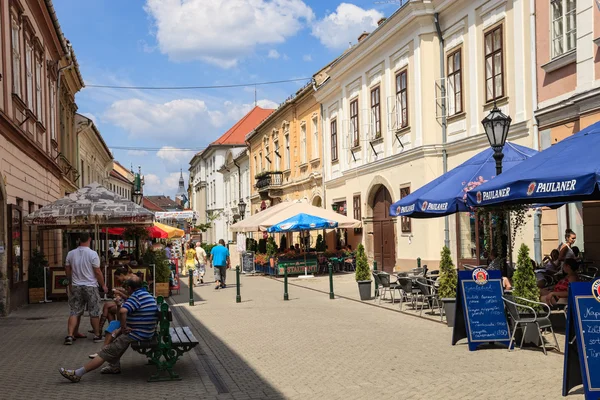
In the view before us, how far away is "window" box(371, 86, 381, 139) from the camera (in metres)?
26.8

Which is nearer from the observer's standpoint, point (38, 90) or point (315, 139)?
point (38, 90)

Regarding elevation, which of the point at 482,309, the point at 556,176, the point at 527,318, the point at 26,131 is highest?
the point at 26,131

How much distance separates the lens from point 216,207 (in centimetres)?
7419

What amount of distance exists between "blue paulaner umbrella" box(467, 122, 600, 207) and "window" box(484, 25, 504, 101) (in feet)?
28.3

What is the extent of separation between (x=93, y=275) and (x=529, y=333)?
674cm

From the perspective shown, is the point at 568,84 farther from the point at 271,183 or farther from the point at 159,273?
the point at 271,183

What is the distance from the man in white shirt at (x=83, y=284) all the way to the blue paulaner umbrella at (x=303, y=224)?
15.0 m

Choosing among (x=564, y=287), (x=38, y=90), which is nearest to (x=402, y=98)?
(x=38, y=90)

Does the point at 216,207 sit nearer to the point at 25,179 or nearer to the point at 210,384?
the point at 25,179

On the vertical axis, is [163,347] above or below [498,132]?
below

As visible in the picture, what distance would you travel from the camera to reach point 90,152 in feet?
139

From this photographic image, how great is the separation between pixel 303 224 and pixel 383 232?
3004 millimetres

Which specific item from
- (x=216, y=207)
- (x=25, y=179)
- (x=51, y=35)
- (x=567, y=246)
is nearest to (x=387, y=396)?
(x=567, y=246)

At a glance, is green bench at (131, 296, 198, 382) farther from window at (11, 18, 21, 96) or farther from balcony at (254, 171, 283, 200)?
balcony at (254, 171, 283, 200)
